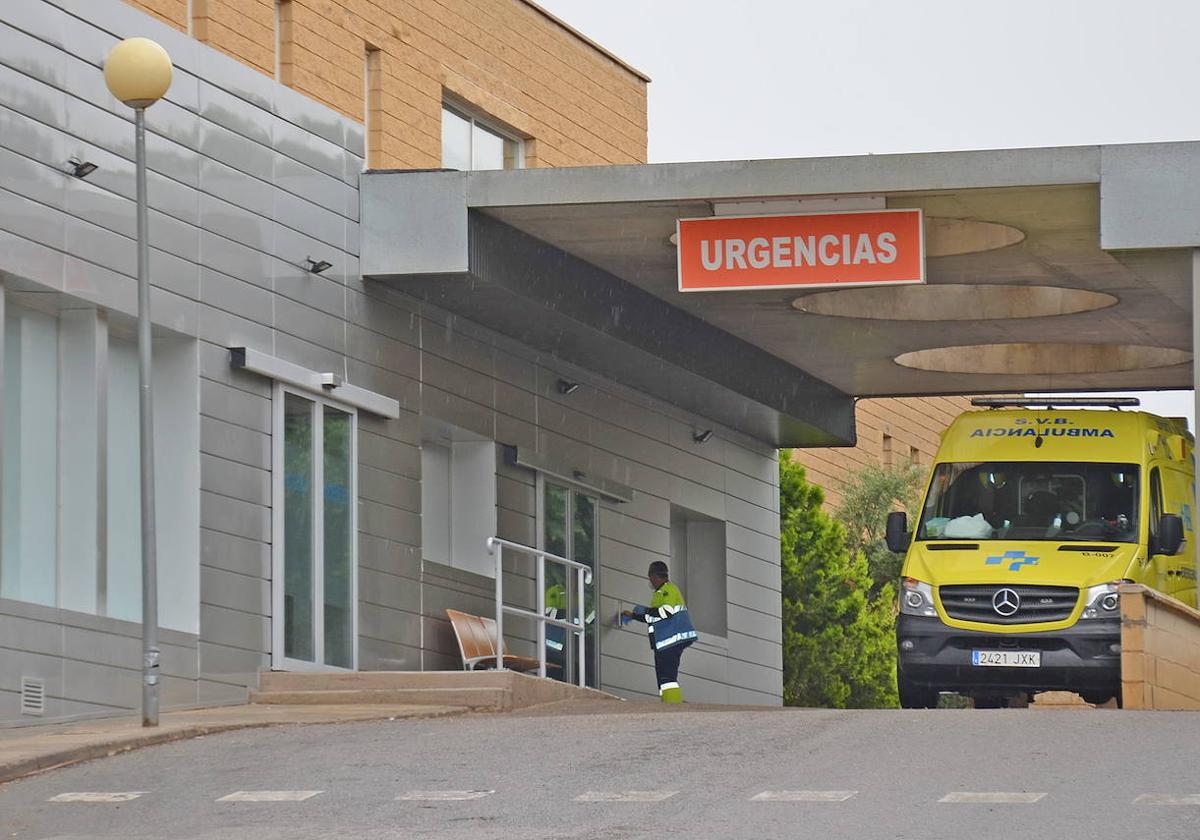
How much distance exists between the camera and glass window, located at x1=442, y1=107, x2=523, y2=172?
27.1 meters

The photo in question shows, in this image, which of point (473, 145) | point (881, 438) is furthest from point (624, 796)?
point (881, 438)

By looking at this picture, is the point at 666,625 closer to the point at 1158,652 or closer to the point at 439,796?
the point at 1158,652

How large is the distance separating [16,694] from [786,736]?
19.1 feet

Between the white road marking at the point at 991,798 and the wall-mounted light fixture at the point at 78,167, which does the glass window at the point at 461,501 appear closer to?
the wall-mounted light fixture at the point at 78,167

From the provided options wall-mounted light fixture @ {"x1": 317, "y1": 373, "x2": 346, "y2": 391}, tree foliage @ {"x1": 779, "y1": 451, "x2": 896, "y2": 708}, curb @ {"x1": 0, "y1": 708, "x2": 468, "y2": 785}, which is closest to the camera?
curb @ {"x1": 0, "y1": 708, "x2": 468, "y2": 785}

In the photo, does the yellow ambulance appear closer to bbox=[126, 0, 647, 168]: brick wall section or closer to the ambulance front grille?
the ambulance front grille

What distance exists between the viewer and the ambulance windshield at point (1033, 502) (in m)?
21.2

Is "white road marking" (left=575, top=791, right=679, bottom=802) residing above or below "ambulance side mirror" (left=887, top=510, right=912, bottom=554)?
below

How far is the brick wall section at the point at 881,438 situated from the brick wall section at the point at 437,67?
1689 cm

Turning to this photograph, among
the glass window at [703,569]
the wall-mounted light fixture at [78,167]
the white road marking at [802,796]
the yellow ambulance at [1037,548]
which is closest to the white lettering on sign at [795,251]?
the yellow ambulance at [1037,548]

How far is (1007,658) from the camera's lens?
67.0 feet

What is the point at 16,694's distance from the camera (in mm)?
16703

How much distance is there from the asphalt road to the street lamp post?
3.66 ft

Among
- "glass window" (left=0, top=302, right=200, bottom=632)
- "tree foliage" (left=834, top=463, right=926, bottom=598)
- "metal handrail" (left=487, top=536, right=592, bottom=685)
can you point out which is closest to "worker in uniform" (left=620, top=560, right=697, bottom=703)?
"metal handrail" (left=487, top=536, right=592, bottom=685)
